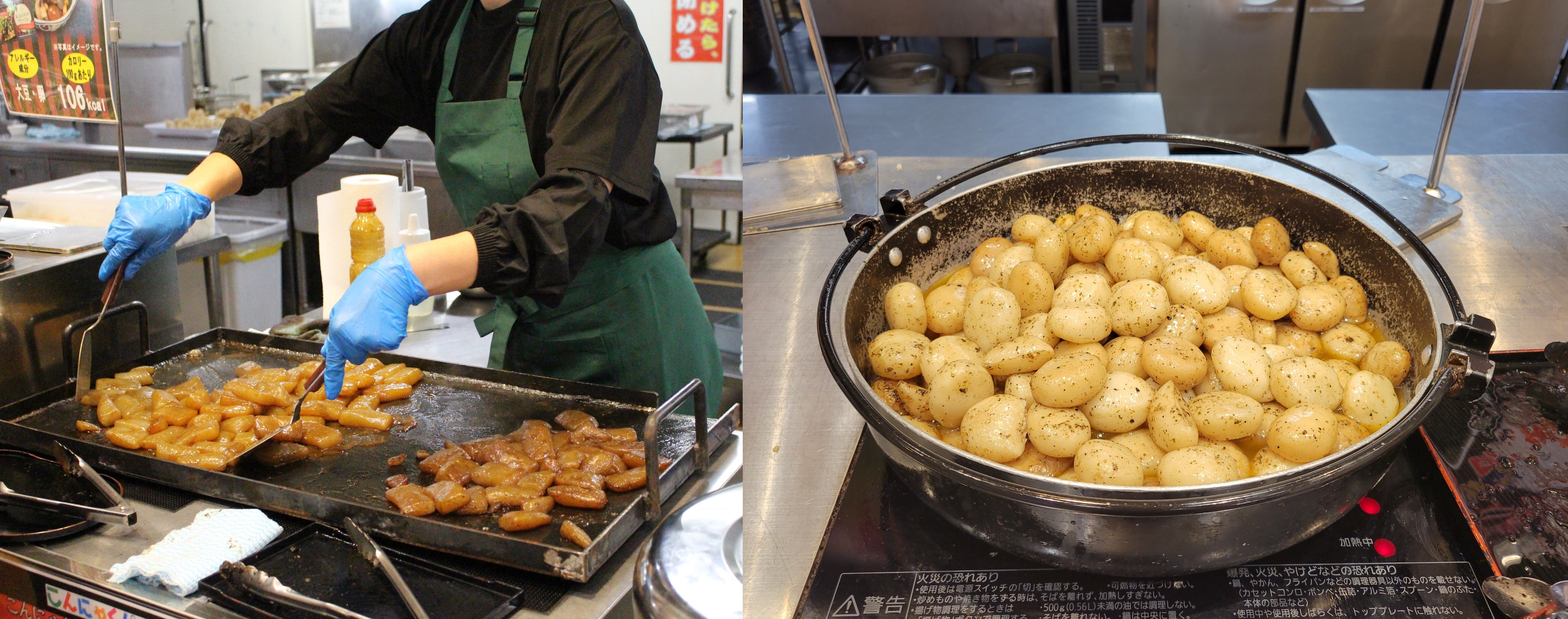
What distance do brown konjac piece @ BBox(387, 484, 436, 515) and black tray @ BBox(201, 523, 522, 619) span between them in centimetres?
6

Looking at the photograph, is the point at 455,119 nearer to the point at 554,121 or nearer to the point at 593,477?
the point at 554,121

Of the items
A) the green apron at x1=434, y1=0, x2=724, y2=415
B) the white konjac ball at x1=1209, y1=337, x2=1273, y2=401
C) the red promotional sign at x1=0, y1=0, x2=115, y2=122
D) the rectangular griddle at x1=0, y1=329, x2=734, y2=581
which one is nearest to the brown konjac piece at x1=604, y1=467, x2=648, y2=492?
the rectangular griddle at x1=0, y1=329, x2=734, y2=581

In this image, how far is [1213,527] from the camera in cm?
70

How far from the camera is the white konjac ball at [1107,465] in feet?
2.56

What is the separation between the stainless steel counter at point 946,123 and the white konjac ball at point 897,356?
0.63 m

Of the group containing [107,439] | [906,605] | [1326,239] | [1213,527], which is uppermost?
[1326,239]

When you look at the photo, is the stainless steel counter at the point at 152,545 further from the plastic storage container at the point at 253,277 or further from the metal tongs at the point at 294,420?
the plastic storage container at the point at 253,277

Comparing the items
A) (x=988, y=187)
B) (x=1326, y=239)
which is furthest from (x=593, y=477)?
(x=1326, y=239)

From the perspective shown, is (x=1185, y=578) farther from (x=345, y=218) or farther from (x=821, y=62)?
(x=345, y=218)

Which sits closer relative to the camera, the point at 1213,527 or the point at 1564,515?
the point at 1213,527

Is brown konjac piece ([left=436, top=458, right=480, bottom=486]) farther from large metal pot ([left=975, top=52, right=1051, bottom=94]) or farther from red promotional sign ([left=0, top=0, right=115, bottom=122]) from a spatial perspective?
large metal pot ([left=975, top=52, right=1051, bottom=94])

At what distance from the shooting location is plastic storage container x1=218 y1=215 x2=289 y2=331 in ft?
7.30

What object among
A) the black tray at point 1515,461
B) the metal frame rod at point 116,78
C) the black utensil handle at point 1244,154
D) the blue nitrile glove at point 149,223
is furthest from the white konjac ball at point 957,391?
the metal frame rod at point 116,78

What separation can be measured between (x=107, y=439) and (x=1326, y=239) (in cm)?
190
